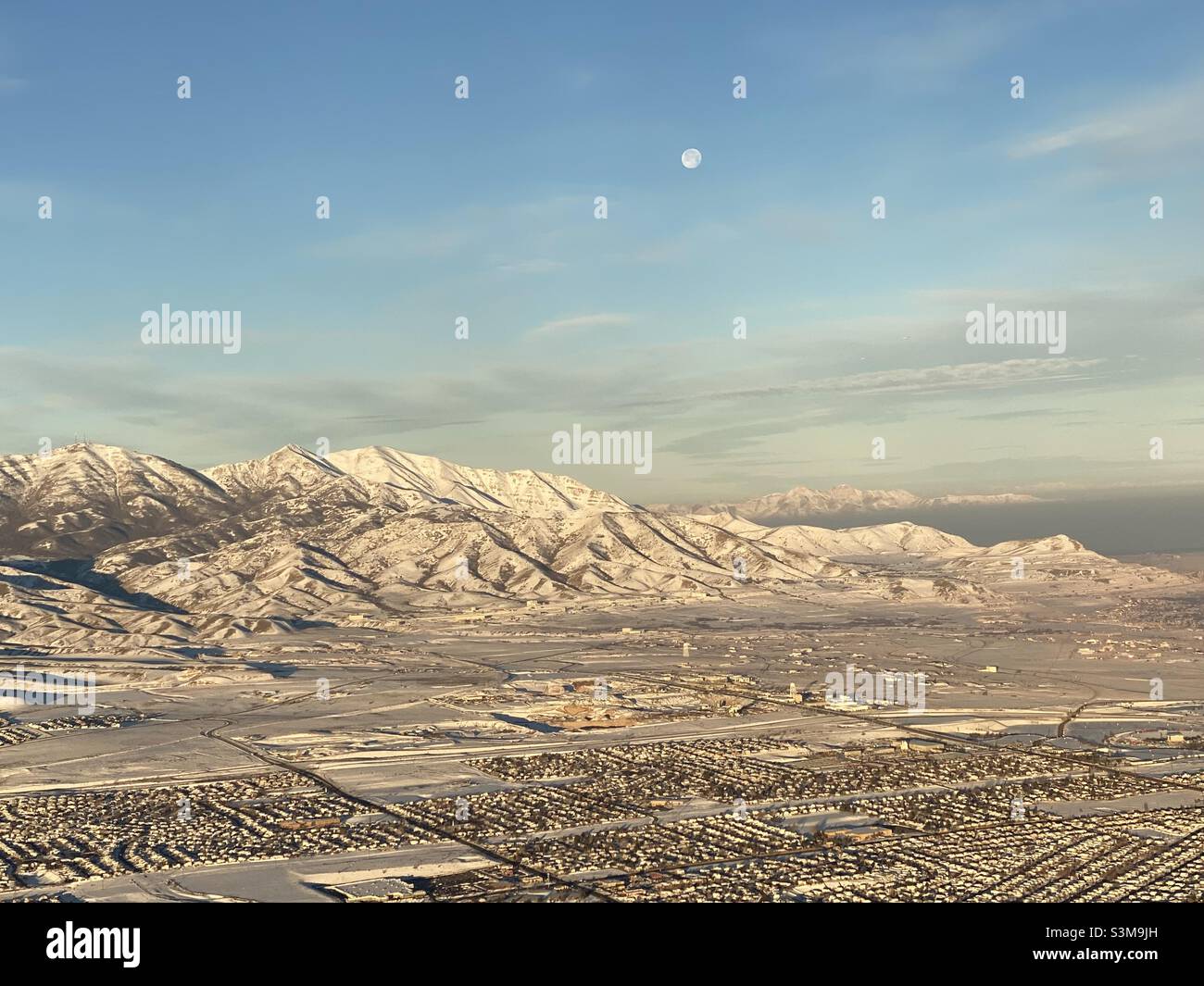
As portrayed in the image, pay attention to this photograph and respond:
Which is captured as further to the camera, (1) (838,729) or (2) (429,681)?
(2) (429,681)

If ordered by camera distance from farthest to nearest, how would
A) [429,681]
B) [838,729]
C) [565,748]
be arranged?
[429,681] < [838,729] < [565,748]

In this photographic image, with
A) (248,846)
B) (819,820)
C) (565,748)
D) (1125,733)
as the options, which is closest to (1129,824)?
(819,820)
